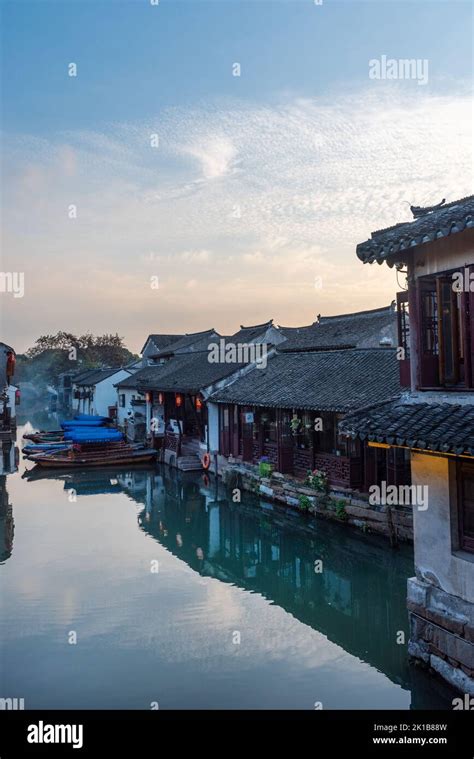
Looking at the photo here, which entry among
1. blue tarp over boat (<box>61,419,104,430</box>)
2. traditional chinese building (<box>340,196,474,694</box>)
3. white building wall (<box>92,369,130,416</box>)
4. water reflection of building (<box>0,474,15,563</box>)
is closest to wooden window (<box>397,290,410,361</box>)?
traditional chinese building (<box>340,196,474,694</box>)

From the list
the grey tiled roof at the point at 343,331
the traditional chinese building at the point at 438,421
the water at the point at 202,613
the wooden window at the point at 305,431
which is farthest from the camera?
the grey tiled roof at the point at 343,331

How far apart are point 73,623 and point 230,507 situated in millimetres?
8849

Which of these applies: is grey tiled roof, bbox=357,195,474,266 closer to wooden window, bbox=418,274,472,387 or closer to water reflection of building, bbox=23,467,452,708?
wooden window, bbox=418,274,472,387

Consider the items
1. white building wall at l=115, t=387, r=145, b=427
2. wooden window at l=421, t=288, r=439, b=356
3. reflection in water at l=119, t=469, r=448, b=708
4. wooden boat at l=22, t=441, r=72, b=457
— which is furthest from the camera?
white building wall at l=115, t=387, r=145, b=427

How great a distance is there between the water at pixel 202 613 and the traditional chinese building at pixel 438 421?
859mm

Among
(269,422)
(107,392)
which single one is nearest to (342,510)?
(269,422)

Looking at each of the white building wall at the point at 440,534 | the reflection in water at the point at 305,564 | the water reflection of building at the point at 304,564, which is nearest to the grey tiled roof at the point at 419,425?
the white building wall at the point at 440,534

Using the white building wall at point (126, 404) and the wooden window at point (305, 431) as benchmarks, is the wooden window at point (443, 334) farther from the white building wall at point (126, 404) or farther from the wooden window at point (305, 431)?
the white building wall at point (126, 404)

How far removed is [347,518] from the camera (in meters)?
14.3

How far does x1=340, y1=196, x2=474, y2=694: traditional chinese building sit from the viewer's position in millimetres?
6246

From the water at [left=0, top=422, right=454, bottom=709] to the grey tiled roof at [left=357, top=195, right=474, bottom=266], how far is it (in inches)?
213

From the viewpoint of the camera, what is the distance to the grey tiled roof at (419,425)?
220 inches
